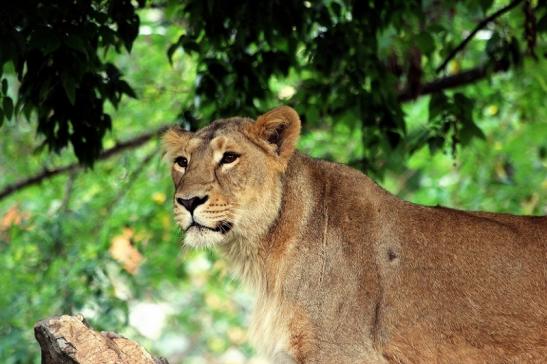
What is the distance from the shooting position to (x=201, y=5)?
7258 millimetres

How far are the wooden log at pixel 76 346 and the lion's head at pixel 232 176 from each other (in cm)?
108

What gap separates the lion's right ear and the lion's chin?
0.72 meters

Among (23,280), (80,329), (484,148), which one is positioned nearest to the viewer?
(80,329)

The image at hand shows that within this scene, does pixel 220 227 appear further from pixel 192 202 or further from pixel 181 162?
pixel 181 162

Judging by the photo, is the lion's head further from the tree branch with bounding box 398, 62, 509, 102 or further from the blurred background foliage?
the tree branch with bounding box 398, 62, 509, 102

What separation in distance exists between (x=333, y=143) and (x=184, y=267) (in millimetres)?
2821

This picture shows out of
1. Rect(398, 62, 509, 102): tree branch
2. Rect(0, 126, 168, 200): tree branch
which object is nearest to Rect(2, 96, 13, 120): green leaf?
Rect(398, 62, 509, 102): tree branch

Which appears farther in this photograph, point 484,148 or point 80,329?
point 484,148

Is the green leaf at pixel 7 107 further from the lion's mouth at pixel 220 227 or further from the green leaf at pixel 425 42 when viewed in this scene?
the green leaf at pixel 425 42

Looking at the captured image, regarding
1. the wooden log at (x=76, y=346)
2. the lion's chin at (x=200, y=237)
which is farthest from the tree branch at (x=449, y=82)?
the wooden log at (x=76, y=346)

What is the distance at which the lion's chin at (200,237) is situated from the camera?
5.57 metres

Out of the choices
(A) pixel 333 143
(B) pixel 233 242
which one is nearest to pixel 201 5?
Result: (B) pixel 233 242

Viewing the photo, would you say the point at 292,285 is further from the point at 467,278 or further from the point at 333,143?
the point at 333,143

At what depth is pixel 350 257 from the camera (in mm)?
5770
